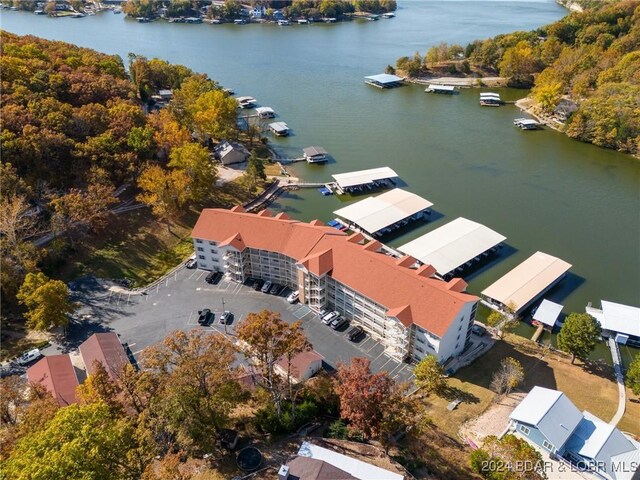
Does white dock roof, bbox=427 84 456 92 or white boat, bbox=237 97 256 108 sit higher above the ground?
white dock roof, bbox=427 84 456 92

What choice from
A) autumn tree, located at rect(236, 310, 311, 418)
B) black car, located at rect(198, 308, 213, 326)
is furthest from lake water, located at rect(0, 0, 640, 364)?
autumn tree, located at rect(236, 310, 311, 418)

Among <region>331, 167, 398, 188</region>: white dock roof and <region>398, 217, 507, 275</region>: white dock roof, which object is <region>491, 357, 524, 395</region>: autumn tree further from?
<region>331, 167, 398, 188</region>: white dock roof

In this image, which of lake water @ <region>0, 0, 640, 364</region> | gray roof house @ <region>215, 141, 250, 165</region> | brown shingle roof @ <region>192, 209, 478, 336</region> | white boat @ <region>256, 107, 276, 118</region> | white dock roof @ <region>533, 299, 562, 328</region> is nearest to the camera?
brown shingle roof @ <region>192, 209, 478, 336</region>

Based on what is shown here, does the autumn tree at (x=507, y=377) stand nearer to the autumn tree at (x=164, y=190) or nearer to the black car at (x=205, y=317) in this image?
the black car at (x=205, y=317)

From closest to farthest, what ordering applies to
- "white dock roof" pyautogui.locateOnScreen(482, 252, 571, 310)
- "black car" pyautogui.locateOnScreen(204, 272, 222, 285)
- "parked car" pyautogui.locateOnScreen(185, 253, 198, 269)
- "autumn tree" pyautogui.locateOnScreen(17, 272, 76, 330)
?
"autumn tree" pyautogui.locateOnScreen(17, 272, 76, 330) → "white dock roof" pyautogui.locateOnScreen(482, 252, 571, 310) → "black car" pyautogui.locateOnScreen(204, 272, 222, 285) → "parked car" pyautogui.locateOnScreen(185, 253, 198, 269)

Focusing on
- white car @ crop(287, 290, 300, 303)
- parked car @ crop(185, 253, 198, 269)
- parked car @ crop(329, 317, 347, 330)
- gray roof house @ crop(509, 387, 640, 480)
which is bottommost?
gray roof house @ crop(509, 387, 640, 480)

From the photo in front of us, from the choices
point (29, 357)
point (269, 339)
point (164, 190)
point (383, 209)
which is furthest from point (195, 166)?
point (269, 339)

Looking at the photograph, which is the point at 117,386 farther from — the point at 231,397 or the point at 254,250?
the point at 254,250
